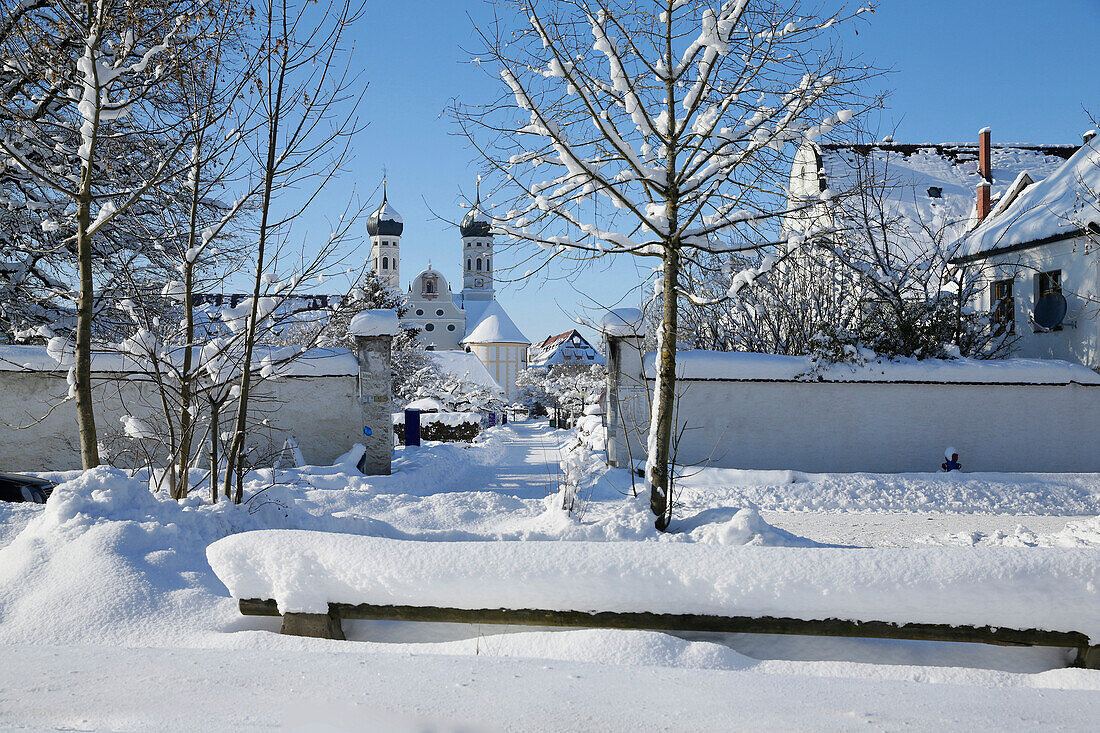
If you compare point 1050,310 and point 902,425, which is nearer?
point 902,425

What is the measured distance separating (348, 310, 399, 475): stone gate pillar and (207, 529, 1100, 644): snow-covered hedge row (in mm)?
8389

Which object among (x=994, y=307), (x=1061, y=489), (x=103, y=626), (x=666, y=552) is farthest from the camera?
(x=994, y=307)

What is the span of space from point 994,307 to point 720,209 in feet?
48.4

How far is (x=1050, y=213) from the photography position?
16172 mm

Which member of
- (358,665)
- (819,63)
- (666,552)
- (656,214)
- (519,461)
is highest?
(819,63)

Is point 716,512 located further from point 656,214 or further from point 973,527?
point 973,527

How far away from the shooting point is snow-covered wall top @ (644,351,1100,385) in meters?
12.7

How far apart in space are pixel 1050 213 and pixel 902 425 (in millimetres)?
7295

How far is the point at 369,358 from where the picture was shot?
482 inches

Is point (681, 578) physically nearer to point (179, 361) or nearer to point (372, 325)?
point (372, 325)

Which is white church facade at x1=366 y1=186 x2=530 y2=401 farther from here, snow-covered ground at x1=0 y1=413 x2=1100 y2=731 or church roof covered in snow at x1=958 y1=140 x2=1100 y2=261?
snow-covered ground at x1=0 y1=413 x2=1100 y2=731

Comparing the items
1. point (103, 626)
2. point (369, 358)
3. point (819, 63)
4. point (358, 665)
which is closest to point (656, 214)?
point (819, 63)

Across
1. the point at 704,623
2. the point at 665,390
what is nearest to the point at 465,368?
the point at 665,390

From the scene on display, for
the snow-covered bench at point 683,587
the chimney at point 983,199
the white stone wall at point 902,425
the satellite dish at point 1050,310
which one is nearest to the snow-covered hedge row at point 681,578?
the snow-covered bench at point 683,587
